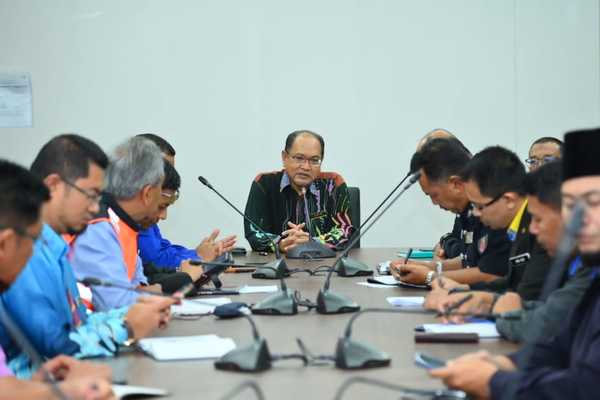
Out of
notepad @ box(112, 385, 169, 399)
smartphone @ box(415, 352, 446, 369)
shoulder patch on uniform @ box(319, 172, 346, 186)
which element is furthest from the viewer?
shoulder patch on uniform @ box(319, 172, 346, 186)

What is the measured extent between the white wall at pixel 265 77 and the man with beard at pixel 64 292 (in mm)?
3572

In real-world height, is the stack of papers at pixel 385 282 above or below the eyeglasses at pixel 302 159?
below

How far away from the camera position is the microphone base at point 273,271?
3.80 meters

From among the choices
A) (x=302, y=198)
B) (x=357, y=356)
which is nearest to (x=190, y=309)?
(x=357, y=356)

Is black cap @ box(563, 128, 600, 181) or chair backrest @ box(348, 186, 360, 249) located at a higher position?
black cap @ box(563, 128, 600, 181)

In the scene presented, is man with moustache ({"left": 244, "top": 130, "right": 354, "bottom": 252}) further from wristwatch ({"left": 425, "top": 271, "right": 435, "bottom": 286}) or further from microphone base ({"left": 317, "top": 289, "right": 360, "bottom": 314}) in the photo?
microphone base ({"left": 317, "top": 289, "right": 360, "bottom": 314})

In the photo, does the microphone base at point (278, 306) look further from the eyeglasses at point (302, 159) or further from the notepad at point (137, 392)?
the eyeglasses at point (302, 159)

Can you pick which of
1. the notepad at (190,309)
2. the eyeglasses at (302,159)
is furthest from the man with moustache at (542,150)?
the notepad at (190,309)

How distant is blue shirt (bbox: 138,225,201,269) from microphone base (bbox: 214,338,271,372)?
2222 millimetres

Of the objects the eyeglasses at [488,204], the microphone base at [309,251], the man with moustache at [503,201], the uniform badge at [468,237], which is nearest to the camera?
the man with moustache at [503,201]

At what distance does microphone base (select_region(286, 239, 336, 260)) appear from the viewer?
4.57 m

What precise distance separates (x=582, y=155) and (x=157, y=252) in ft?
9.44

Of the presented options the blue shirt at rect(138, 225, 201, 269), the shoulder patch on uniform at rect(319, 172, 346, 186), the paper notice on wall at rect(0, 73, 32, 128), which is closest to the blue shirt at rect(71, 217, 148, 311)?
the blue shirt at rect(138, 225, 201, 269)

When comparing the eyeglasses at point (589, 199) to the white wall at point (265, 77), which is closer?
the eyeglasses at point (589, 199)
